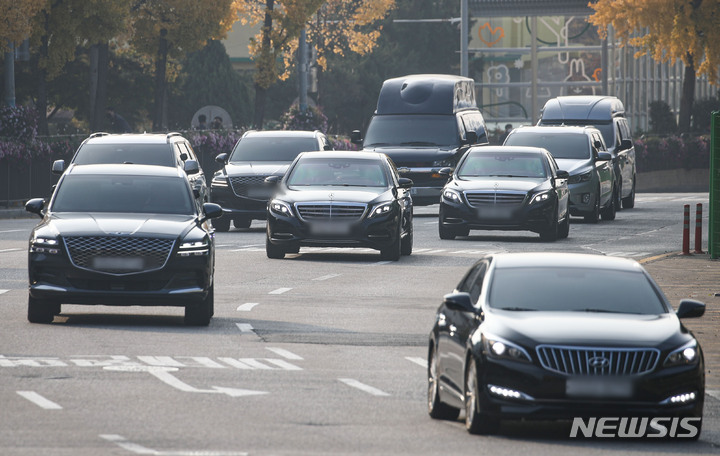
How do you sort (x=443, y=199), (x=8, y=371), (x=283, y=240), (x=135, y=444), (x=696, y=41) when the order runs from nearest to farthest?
(x=135, y=444), (x=8, y=371), (x=283, y=240), (x=443, y=199), (x=696, y=41)

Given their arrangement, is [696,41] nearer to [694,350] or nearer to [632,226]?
[632,226]

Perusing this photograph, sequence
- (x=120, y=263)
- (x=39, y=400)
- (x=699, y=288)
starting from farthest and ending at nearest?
(x=699, y=288) < (x=120, y=263) < (x=39, y=400)

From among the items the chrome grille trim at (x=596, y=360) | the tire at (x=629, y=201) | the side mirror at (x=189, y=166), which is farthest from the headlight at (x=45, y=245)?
the tire at (x=629, y=201)

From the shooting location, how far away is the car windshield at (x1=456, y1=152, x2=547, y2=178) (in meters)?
30.7

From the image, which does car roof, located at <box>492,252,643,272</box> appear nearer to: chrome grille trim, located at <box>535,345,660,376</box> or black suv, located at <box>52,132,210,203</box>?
chrome grille trim, located at <box>535,345,660,376</box>

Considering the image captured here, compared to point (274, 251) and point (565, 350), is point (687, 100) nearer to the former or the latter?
point (274, 251)

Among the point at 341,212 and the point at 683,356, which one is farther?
the point at 341,212

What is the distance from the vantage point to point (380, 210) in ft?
84.1

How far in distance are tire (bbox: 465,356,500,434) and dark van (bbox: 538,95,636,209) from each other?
2903 centimetres

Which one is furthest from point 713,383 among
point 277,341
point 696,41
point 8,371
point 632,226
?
point 696,41

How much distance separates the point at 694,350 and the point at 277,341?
6102mm

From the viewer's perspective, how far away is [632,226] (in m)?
35.5

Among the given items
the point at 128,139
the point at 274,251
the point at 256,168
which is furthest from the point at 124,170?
the point at 256,168

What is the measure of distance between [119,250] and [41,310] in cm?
101
